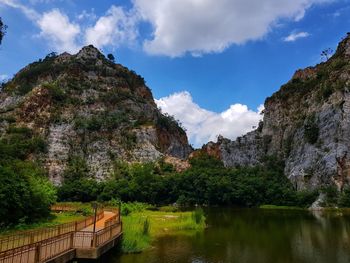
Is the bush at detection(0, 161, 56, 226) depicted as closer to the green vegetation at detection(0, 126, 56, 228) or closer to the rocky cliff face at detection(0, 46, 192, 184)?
the green vegetation at detection(0, 126, 56, 228)

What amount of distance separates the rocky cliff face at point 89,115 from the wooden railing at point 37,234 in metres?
85.0

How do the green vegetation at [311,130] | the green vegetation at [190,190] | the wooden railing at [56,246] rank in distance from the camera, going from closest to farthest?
the wooden railing at [56,246]
the green vegetation at [190,190]
the green vegetation at [311,130]

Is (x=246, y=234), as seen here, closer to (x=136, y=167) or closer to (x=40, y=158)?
(x=136, y=167)

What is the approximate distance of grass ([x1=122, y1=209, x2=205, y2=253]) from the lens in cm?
3489

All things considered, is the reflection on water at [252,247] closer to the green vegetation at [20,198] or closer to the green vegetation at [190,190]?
the green vegetation at [20,198]

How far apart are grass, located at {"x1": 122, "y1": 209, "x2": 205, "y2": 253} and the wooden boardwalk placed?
6.06 feet

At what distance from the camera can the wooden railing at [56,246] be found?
1873cm

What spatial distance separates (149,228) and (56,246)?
22.6m

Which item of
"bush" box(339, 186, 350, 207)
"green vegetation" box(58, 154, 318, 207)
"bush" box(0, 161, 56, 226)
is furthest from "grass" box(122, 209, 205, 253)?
"bush" box(339, 186, 350, 207)

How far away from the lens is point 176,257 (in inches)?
1286

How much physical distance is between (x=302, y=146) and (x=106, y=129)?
215ft

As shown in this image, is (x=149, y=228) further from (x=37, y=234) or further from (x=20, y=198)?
(x=37, y=234)

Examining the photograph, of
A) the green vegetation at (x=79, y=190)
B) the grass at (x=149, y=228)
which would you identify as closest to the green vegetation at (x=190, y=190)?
the green vegetation at (x=79, y=190)

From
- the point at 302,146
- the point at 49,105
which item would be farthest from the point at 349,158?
the point at 49,105
